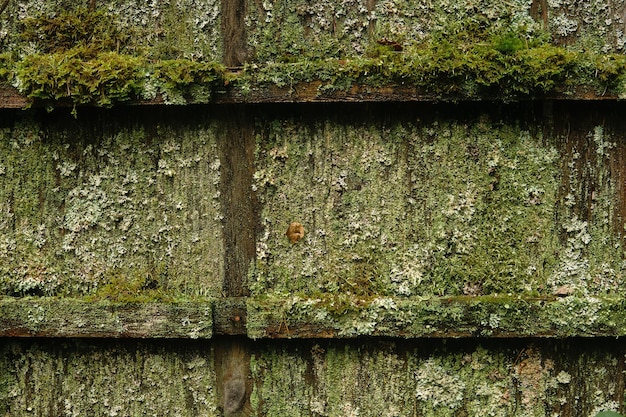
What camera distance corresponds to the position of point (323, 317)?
1852 millimetres

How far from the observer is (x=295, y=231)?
192 cm

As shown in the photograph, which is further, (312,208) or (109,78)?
(312,208)

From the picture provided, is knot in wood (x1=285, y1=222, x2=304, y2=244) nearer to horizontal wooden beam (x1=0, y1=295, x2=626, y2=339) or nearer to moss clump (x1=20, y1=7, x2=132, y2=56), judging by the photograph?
horizontal wooden beam (x1=0, y1=295, x2=626, y2=339)

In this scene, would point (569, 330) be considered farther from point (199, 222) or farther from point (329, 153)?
point (199, 222)

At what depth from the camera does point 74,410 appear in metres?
2.01

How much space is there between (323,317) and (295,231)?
0.28 m

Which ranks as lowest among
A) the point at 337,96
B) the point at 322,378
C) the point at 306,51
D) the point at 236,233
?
the point at 322,378

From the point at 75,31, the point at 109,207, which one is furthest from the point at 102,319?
the point at 75,31

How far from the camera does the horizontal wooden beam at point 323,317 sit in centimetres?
183

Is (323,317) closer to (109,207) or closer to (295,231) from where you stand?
(295,231)

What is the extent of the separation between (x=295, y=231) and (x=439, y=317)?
1.68 feet

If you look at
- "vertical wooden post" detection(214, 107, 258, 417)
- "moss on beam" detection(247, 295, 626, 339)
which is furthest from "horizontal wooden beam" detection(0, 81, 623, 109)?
"moss on beam" detection(247, 295, 626, 339)

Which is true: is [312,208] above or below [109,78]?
below

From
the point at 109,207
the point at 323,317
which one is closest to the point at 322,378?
the point at 323,317
